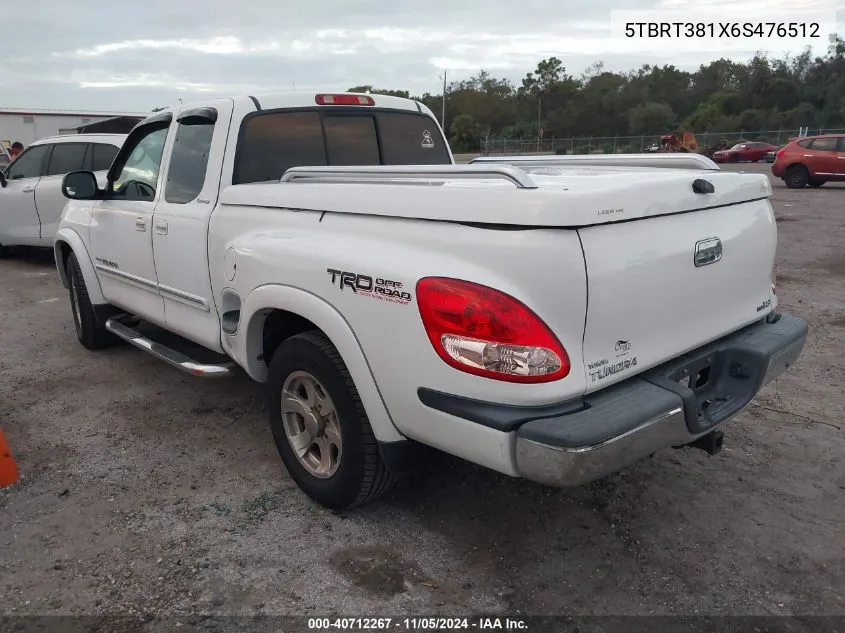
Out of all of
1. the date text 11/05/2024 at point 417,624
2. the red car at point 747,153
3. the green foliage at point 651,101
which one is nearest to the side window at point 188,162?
the date text 11/05/2024 at point 417,624

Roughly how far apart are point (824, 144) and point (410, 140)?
18.0 meters

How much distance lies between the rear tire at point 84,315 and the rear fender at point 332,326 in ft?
8.94

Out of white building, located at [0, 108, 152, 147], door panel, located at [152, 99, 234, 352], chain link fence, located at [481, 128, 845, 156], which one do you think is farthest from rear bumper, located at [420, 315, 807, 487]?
chain link fence, located at [481, 128, 845, 156]

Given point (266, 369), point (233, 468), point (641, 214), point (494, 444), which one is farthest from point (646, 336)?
point (233, 468)

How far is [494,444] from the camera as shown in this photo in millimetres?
2297

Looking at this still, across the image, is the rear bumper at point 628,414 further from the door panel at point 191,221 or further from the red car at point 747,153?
the red car at point 747,153

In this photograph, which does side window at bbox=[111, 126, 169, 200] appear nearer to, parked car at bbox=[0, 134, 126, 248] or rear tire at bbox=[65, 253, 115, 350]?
rear tire at bbox=[65, 253, 115, 350]

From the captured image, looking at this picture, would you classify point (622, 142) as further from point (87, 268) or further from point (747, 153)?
point (87, 268)

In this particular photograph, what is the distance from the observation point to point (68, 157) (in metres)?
9.45

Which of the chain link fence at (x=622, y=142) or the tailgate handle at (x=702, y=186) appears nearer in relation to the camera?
the tailgate handle at (x=702, y=186)

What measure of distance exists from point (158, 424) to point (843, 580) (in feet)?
12.0

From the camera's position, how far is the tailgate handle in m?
2.75

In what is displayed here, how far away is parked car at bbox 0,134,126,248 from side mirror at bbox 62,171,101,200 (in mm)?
4883

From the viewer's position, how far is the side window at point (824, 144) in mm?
18422
